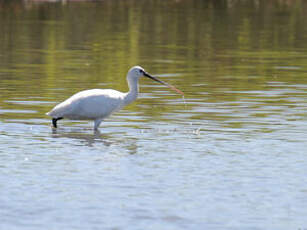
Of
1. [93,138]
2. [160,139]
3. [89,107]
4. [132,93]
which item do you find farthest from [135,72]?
[160,139]

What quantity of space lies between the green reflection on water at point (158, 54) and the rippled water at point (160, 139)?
0.06m

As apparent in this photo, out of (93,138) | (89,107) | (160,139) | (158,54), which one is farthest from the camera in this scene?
(158,54)

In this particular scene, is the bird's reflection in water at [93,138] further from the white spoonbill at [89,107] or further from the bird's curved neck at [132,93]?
the bird's curved neck at [132,93]

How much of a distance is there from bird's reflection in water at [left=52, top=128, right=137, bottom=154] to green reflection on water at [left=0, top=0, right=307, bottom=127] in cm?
152

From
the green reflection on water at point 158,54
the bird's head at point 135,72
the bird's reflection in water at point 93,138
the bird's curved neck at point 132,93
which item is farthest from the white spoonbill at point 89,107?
the green reflection on water at point 158,54

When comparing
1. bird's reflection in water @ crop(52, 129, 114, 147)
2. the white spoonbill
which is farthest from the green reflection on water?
bird's reflection in water @ crop(52, 129, 114, 147)

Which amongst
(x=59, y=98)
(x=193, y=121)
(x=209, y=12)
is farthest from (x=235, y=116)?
(x=209, y=12)

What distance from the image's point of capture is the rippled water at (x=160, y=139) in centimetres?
947

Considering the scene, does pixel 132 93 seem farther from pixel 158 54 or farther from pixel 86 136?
pixel 158 54

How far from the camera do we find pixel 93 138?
14172 mm

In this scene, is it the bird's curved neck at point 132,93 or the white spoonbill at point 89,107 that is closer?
the white spoonbill at point 89,107

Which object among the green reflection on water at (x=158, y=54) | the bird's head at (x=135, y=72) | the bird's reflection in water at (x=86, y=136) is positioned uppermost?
the bird's head at (x=135, y=72)

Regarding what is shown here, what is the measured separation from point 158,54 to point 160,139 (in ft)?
49.2

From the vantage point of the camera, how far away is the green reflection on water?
1892 centimetres
